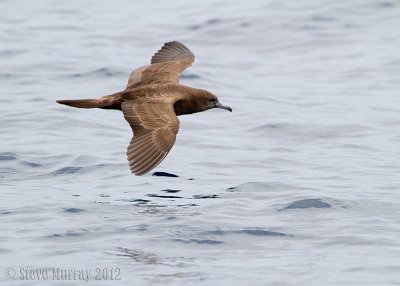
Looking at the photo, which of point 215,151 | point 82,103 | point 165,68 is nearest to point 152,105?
point 82,103

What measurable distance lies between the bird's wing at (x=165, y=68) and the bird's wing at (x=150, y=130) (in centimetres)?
79

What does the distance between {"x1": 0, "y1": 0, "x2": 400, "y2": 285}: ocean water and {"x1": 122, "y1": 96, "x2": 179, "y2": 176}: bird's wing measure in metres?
0.43

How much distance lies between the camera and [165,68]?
10828 mm

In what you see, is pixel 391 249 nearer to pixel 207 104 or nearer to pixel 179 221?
pixel 179 221

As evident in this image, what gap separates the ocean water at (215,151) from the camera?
25.2ft

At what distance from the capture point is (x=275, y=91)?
14.2m

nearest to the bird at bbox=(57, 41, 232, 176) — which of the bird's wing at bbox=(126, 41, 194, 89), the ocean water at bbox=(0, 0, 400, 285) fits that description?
the bird's wing at bbox=(126, 41, 194, 89)

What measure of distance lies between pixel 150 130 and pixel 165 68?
181 cm

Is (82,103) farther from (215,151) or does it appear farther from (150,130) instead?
(215,151)

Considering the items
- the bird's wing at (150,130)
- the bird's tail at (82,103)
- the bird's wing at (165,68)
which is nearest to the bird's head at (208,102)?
the bird's wing at (165,68)

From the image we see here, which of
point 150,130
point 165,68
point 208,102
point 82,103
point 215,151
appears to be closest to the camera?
point 150,130

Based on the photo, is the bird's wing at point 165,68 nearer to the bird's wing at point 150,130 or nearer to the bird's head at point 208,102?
the bird's head at point 208,102

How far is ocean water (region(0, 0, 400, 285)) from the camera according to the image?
25.2 feet

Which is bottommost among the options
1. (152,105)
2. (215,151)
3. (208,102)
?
(215,151)
